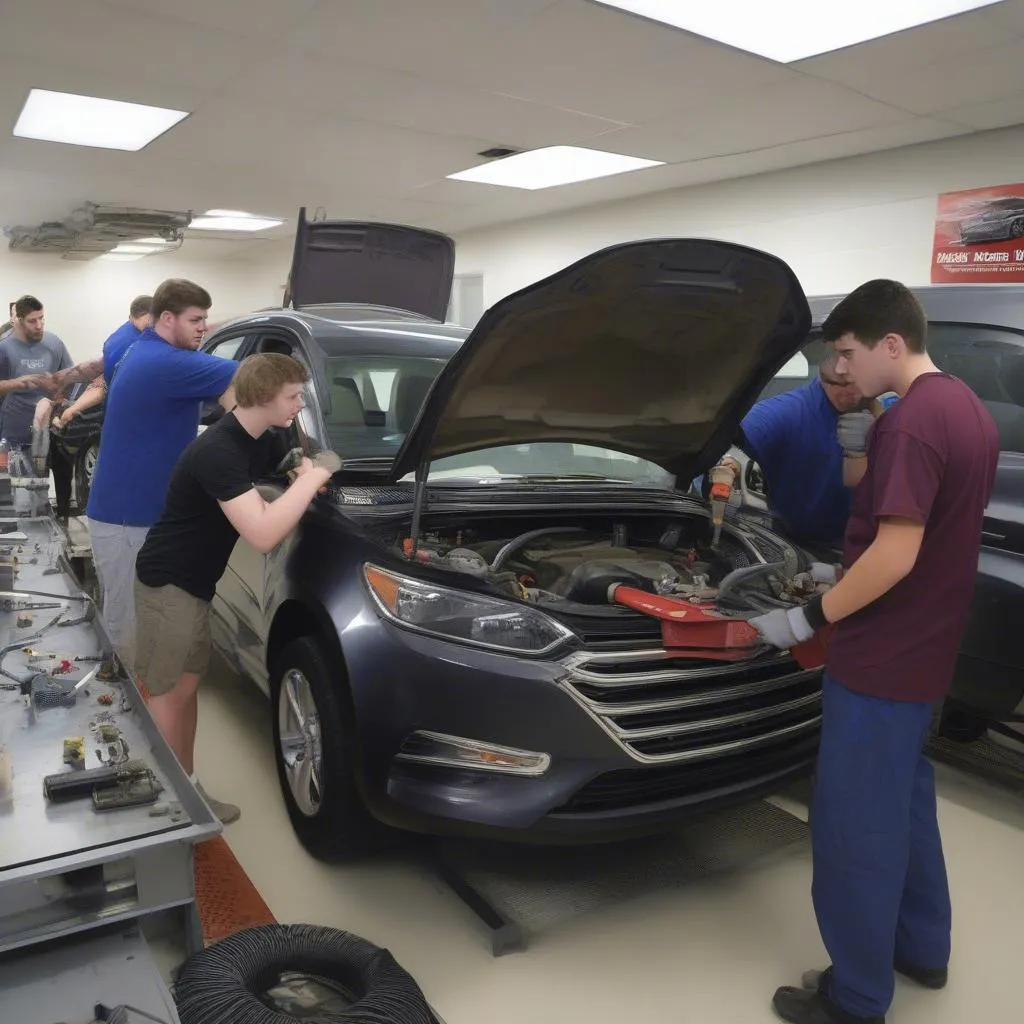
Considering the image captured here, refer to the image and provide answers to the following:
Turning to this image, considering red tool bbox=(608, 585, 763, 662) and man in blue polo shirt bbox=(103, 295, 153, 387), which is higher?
man in blue polo shirt bbox=(103, 295, 153, 387)

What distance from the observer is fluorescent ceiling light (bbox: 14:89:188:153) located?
5906 mm

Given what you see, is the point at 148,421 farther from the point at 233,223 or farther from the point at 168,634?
the point at 233,223

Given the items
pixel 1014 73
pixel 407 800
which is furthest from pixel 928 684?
pixel 1014 73

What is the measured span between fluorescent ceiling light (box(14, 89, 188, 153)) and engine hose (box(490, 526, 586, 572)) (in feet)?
15.7

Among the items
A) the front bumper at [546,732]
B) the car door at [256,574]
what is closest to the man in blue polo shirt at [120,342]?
the car door at [256,574]

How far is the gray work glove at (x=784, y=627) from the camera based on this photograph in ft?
6.88

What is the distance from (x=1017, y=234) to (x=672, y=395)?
15.0ft

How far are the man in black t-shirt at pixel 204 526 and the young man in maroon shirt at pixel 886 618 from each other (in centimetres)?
143

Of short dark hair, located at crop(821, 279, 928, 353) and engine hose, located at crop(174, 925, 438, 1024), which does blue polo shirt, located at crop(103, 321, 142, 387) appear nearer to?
engine hose, located at crop(174, 925, 438, 1024)

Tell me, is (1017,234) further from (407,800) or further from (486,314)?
(407,800)

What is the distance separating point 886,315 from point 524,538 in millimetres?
1185

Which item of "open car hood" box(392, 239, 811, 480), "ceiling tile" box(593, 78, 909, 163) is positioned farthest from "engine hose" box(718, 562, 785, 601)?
"ceiling tile" box(593, 78, 909, 163)

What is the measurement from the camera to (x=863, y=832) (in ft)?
6.32

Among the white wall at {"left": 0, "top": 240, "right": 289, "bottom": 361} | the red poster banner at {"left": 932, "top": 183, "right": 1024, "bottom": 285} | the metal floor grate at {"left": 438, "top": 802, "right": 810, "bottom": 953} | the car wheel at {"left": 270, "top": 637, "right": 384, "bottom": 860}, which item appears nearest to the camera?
the car wheel at {"left": 270, "top": 637, "right": 384, "bottom": 860}
